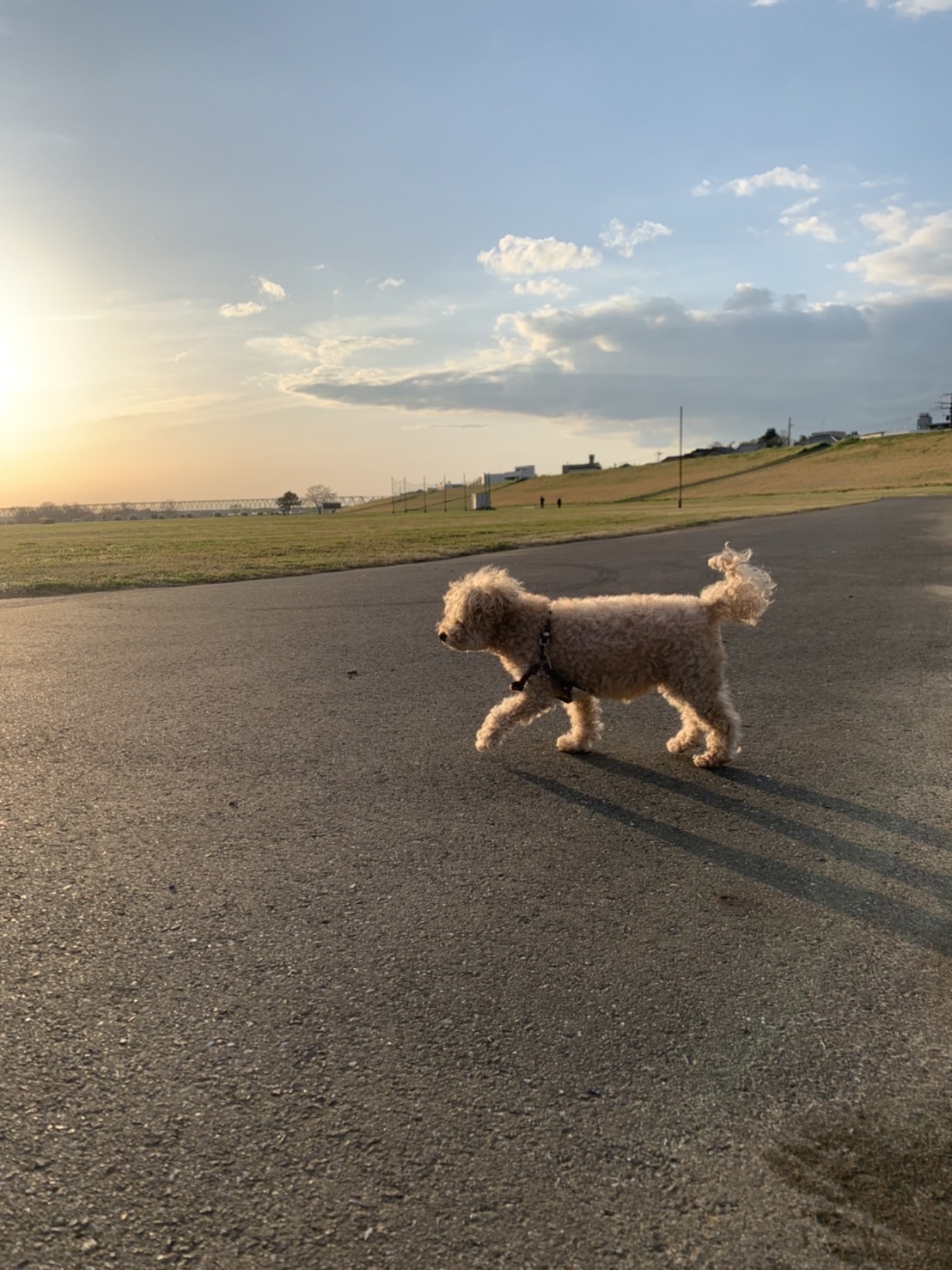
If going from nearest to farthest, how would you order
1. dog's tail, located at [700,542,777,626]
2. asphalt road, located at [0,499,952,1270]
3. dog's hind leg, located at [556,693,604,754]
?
asphalt road, located at [0,499,952,1270] → dog's tail, located at [700,542,777,626] → dog's hind leg, located at [556,693,604,754]

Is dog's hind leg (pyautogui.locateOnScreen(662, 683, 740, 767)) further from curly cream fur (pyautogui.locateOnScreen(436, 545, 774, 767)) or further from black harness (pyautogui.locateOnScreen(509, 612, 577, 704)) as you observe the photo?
black harness (pyautogui.locateOnScreen(509, 612, 577, 704))

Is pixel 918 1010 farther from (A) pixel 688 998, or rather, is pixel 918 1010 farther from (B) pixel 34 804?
(B) pixel 34 804

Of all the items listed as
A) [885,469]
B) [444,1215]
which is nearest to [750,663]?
[444,1215]

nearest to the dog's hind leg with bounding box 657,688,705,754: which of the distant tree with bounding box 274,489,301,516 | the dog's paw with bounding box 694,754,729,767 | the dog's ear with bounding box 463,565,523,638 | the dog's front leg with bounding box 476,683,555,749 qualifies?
the dog's paw with bounding box 694,754,729,767

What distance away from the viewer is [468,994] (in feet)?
8.60

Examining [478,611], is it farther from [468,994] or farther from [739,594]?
[468,994]

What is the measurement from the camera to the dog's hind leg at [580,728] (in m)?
5.21

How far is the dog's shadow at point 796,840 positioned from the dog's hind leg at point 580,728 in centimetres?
11

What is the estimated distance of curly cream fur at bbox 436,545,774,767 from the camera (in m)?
4.95

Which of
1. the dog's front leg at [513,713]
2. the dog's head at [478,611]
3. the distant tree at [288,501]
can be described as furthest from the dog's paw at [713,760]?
the distant tree at [288,501]

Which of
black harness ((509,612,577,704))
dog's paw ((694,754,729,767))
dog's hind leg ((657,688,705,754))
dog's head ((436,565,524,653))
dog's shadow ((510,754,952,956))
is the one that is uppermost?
dog's head ((436,565,524,653))

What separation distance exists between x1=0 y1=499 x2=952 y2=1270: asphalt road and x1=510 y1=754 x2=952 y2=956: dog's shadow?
20 mm

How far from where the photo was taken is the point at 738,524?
1215 inches

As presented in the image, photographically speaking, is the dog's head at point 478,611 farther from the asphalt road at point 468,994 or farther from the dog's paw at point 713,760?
A: the dog's paw at point 713,760
